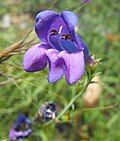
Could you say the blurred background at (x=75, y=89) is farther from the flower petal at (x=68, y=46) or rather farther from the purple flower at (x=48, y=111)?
the flower petal at (x=68, y=46)

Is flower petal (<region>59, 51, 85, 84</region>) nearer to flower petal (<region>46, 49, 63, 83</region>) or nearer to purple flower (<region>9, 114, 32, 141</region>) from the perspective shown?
flower petal (<region>46, 49, 63, 83</region>)

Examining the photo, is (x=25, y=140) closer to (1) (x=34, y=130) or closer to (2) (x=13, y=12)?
(1) (x=34, y=130)

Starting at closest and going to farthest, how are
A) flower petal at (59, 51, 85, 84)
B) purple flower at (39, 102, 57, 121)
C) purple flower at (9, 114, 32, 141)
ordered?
flower petal at (59, 51, 85, 84) → purple flower at (39, 102, 57, 121) → purple flower at (9, 114, 32, 141)

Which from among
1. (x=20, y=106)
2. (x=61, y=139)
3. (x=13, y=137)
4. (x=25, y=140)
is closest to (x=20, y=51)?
(x=13, y=137)

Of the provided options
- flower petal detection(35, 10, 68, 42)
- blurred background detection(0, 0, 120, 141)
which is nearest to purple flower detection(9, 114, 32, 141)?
blurred background detection(0, 0, 120, 141)

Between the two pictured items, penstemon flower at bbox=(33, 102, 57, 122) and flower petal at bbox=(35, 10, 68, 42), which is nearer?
flower petal at bbox=(35, 10, 68, 42)

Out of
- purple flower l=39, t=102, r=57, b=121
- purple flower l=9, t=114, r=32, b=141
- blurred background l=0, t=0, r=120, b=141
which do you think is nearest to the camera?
purple flower l=39, t=102, r=57, b=121

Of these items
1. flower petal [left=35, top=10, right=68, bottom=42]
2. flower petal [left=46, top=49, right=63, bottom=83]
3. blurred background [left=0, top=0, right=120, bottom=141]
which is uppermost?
Answer: flower petal [left=35, top=10, right=68, bottom=42]

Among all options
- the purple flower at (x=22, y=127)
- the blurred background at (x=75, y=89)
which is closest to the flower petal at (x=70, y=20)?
the blurred background at (x=75, y=89)
